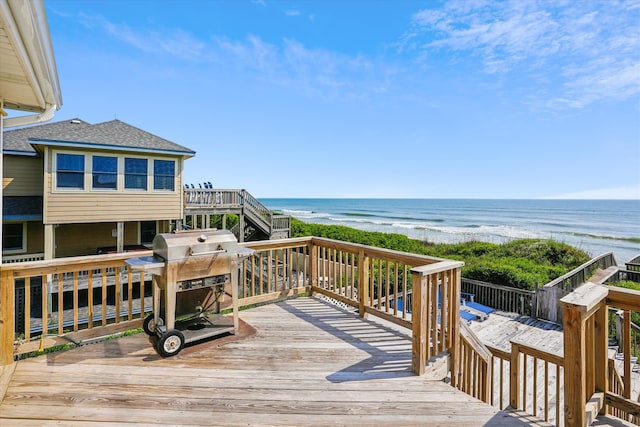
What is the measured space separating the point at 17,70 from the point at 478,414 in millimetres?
3993

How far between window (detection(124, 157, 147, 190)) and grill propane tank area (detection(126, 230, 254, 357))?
889 centimetres

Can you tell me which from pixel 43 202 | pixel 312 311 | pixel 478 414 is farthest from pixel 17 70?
pixel 43 202

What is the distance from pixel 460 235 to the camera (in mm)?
29438

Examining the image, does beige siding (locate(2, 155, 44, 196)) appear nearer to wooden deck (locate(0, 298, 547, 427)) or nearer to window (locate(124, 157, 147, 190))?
window (locate(124, 157, 147, 190))

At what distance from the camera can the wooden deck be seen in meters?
1.95

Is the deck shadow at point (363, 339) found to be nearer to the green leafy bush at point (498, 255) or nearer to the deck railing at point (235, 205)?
the deck railing at point (235, 205)

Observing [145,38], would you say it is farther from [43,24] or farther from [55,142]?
[43,24]

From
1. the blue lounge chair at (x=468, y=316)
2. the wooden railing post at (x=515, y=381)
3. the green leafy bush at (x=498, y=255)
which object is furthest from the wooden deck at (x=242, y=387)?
the green leafy bush at (x=498, y=255)

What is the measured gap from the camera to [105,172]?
9930 mm

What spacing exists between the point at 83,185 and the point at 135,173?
1.48 m

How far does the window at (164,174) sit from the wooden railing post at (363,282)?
9.59 metres

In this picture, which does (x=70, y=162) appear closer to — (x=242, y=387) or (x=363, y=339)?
(x=242, y=387)

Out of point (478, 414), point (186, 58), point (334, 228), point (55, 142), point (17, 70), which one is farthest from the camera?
point (334, 228)

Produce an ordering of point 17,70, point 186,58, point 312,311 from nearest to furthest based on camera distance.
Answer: point 17,70 < point 312,311 < point 186,58
